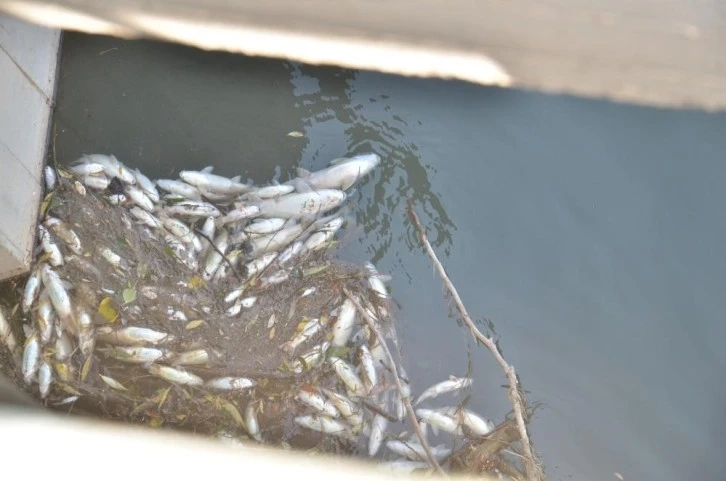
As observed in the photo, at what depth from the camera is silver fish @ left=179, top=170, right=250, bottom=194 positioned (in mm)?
4023

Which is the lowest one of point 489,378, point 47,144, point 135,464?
point 135,464

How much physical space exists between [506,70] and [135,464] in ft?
8.87

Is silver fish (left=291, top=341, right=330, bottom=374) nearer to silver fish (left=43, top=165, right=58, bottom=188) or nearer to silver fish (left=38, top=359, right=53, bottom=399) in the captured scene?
silver fish (left=38, top=359, right=53, bottom=399)

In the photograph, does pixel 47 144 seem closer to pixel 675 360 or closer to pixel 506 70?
pixel 506 70

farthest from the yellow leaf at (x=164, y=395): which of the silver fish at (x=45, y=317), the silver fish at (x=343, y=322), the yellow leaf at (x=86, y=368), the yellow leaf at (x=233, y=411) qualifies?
the silver fish at (x=343, y=322)

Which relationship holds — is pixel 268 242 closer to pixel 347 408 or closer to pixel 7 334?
pixel 347 408

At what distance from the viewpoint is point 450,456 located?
4094mm

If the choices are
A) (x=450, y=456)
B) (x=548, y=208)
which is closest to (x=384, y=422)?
(x=450, y=456)

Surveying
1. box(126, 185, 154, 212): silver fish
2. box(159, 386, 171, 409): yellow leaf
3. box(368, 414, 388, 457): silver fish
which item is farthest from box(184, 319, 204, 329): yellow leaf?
box(368, 414, 388, 457): silver fish

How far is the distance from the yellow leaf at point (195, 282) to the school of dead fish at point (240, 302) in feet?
0.14

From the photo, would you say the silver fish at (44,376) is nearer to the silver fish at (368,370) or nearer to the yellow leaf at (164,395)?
the yellow leaf at (164,395)

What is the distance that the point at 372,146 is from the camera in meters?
4.41

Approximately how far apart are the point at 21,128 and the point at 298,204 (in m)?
1.57

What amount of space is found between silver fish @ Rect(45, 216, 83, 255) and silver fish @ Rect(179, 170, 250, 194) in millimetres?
694
